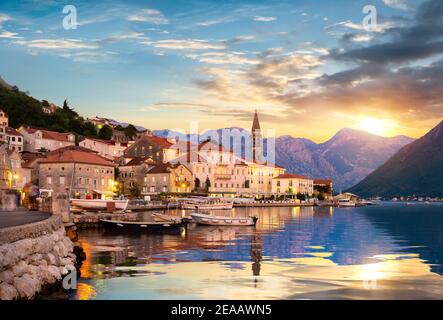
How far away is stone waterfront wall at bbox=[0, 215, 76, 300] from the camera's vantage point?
1683cm

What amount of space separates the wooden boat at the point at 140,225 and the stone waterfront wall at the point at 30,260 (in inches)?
1027

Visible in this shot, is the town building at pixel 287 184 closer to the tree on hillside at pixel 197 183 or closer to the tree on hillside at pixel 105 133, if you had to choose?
the tree on hillside at pixel 197 183

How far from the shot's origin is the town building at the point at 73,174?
8894 cm

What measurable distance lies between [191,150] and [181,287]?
120554 millimetres

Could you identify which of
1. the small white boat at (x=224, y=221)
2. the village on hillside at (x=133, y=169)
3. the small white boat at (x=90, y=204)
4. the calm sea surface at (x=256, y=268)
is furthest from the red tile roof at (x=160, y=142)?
the calm sea surface at (x=256, y=268)

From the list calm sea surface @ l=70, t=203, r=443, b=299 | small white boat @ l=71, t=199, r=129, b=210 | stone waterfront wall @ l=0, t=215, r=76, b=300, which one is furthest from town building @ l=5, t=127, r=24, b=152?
stone waterfront wall @ l=0, t=215, r=76, b=300

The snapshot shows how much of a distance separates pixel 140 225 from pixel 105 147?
90605 millimetres

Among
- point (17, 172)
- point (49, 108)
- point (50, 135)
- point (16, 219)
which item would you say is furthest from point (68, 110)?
point (16, 219)

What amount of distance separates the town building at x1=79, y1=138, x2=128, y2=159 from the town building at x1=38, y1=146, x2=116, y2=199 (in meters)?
39.3

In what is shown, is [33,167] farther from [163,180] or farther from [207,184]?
[207,184]

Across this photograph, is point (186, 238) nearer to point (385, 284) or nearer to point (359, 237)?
point (359, 237)

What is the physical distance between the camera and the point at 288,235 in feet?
169

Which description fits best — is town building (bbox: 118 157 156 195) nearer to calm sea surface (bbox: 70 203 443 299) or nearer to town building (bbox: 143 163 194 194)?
town building (bbox: 143 163 194 194)
